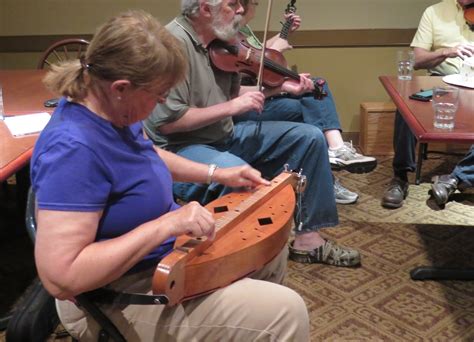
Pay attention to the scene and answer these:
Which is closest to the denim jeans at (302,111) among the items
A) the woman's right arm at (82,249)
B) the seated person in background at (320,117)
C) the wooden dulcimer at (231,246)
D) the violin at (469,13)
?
the seated person in background at (320,117)

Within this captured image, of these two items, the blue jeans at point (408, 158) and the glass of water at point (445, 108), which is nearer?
the glass of water at point (445, 108)

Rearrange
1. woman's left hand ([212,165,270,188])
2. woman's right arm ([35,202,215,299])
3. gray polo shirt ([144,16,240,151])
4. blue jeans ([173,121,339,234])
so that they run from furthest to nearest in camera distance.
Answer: blue jeans ([173,121,339,234])
gray polo shirt ([144,16,240,151])
woman's left hand ([212,165,270,188])
woman's right arm ([35,202,215,299])

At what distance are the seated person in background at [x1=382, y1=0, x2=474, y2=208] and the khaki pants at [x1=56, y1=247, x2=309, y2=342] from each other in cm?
192

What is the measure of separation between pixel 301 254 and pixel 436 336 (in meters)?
0.65

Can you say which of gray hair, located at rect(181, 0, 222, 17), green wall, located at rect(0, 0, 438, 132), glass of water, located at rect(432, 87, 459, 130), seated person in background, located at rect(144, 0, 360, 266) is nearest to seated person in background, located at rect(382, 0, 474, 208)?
green wall, located at rect(0, 0, 438, 132)

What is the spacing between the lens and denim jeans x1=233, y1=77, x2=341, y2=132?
2748 mm

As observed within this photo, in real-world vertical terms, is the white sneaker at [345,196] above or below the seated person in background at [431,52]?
below

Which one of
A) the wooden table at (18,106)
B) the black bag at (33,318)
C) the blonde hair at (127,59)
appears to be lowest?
the black bag at (33,318)

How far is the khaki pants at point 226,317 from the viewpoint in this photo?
3.99 ft

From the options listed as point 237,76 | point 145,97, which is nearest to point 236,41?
point 237,76

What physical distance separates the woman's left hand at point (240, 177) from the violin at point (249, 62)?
24.7 inches

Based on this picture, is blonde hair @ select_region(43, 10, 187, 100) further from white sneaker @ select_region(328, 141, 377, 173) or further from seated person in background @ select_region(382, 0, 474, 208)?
seated person in background @ select_region(382, 0, 474, 208)

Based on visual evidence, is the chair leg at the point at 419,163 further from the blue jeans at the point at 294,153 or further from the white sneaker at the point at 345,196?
the blue jeans at the point at 294,153

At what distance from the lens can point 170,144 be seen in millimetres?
2086
